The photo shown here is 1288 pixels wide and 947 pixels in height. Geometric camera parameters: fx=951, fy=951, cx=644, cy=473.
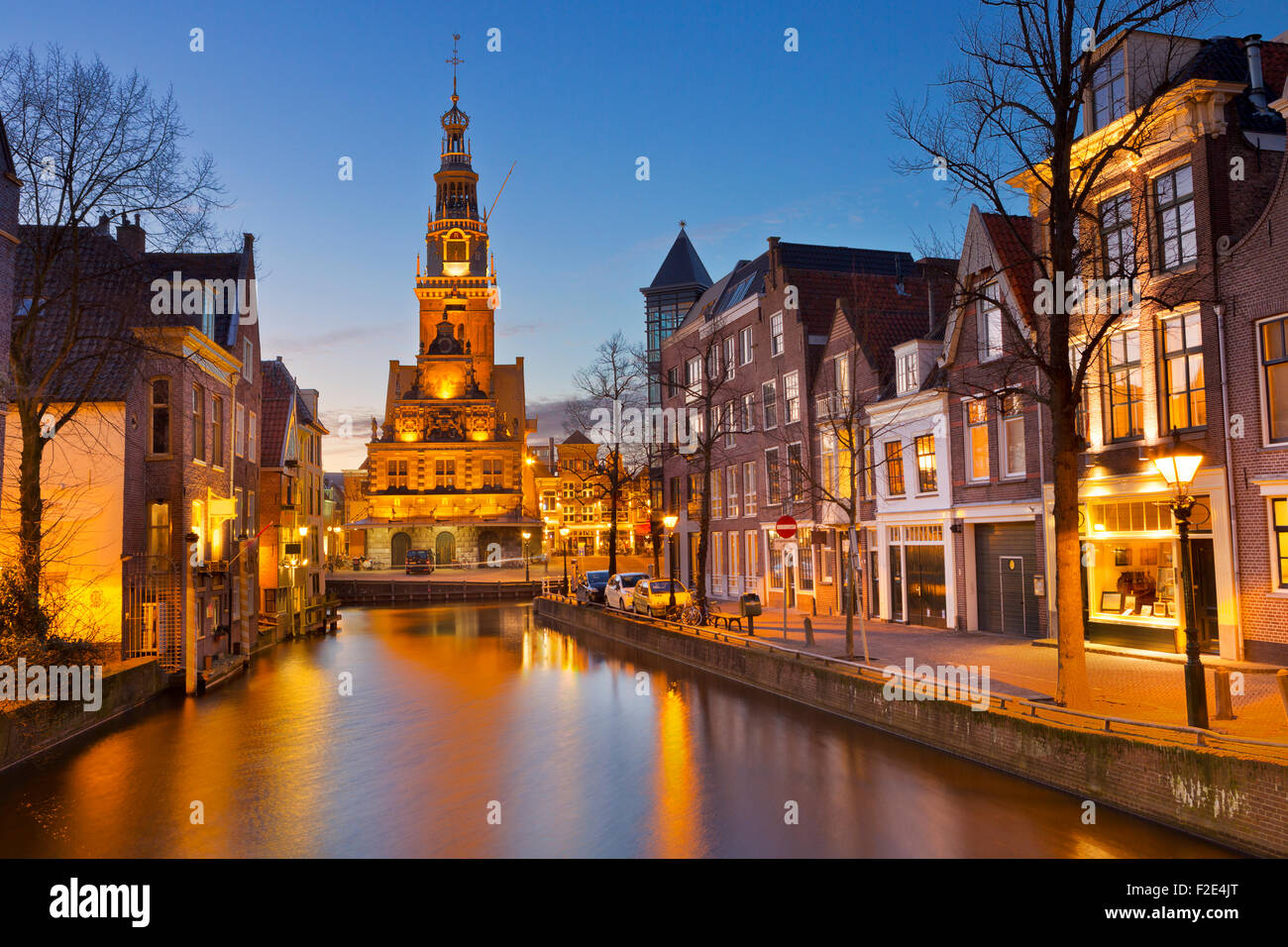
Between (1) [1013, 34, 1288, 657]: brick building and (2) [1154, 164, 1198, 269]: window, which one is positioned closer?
(1) [1013, 34, 1288, 657]: brick building

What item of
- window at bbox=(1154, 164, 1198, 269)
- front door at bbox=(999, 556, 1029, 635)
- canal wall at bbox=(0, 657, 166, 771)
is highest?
window at bbox=(1154, 164, 1198, 269)

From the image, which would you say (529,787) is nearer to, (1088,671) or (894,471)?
(1088,671)

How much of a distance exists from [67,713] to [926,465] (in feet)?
74.4

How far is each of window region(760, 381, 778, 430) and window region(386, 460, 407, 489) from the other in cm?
6373

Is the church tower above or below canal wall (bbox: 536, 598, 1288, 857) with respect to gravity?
above

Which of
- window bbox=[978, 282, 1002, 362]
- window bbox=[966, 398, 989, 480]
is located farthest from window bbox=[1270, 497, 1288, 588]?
window bbox=[978, 282, 1002, 362]

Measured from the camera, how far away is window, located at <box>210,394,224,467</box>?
29.4 m

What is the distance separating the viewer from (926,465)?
2872 cm

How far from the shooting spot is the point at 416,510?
95312mm

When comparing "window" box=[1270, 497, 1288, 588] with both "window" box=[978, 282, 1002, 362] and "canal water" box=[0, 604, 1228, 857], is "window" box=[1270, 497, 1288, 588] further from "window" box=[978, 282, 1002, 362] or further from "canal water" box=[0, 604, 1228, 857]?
"window" box=[978, 282, 1002, 362]

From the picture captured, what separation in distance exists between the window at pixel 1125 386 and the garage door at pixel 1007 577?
4.05m

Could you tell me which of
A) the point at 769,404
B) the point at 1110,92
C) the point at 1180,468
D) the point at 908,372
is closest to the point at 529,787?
the point at 1180,468

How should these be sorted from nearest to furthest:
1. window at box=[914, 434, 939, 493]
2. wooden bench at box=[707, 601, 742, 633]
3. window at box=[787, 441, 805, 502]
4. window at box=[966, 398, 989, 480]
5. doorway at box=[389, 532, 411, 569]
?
window at box=[966, 398, 989, 480]
window at box=[914, 434, 939, 493]
wooden bench at box=[707, 601, 742, 633]
window at box=[787, 441, 805, 502]
doorway at box=[389, 532, 411, 569]
